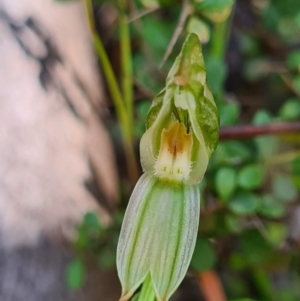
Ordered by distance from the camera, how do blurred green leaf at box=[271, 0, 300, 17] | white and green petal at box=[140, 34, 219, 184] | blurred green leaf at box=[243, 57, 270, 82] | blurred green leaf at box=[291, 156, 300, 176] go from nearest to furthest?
white and green petal at box=[140, 34, 219, 184] < blurred green leaf at box=[291, 156, 300, 176] < blurred green leaf at box=[271, 0, 300, 17] < blurred green leaf at box=[243, 57, 270, 82]

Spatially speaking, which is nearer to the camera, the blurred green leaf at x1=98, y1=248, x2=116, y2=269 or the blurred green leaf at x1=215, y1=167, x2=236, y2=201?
the blurred green leaf at x1=215, y1=167, x2=236, y2=201

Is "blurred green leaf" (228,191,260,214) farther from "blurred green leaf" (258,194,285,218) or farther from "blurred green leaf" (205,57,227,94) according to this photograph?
"blurred green leaf" (205,57,227,94)

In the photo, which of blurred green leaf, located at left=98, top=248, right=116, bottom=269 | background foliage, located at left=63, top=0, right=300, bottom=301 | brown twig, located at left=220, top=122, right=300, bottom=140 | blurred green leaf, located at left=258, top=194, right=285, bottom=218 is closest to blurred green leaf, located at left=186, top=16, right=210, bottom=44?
background foliage, located at left=63, top=0, right=300, bottom=301

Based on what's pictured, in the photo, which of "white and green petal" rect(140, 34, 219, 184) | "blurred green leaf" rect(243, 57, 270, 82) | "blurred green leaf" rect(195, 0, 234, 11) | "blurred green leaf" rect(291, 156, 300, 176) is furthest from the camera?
"blurred green leaf" rect(243, 57, 270, 82)

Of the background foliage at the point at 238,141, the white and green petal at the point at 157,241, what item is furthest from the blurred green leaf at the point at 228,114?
the white and green petal at the point at 157,241

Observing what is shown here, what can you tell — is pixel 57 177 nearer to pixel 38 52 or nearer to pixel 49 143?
pixel 49 143

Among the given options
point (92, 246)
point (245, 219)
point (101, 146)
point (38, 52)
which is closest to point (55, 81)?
point (38, 52)

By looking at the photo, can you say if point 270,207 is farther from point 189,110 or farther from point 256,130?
point 189,110

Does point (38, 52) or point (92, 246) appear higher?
point (38, 52)
